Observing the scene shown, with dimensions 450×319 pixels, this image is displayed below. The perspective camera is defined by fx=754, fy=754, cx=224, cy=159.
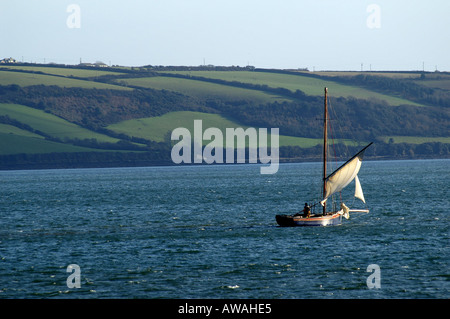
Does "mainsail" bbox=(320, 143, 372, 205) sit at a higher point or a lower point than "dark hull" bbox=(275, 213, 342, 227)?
higher

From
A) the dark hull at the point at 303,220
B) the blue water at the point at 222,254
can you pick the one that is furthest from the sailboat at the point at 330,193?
the blue water at the point at 222,254

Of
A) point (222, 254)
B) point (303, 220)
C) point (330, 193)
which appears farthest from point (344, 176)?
point (222, 254)

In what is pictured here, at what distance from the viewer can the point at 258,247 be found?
181 feet

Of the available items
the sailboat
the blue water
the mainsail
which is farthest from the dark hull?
the mainsail

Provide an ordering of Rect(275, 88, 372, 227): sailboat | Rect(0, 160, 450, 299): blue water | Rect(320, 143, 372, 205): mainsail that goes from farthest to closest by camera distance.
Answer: Rect(320, 143, 372, 205): mainsail < Rect(275, 88, 372, 227): sailboat < Rect(0, 160, 450, 299): blue water

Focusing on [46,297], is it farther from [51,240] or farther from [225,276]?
[51,240]

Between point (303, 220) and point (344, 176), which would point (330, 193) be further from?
point (303, 220)

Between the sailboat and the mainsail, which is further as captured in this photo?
the mainsail

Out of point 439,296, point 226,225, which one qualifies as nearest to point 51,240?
point 226,225

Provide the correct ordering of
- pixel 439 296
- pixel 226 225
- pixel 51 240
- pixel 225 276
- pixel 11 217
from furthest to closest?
1. pixel 11 217
2. pixel 226 225
3. pixel 51 240
4. pixel 225 276
5. pixel 439 296

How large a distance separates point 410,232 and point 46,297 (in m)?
34.8

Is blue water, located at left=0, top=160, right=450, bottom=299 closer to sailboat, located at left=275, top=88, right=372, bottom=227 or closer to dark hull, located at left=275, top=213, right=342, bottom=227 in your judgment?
dark hull, located at left=275, top=213, right=342, bottom=227

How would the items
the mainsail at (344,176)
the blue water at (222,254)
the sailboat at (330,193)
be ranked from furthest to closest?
the mainsail at (344,176)
the sailboat at (330,193)
the blue water at (222,254)

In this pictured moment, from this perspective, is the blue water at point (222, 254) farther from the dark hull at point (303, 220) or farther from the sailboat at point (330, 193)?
the sailboat at point (330, 193)
